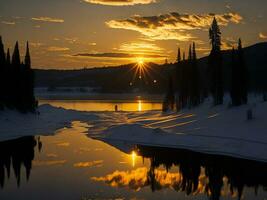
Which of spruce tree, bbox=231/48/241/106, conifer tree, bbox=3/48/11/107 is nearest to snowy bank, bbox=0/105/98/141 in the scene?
conifer tree, bbox=3/48/11/107

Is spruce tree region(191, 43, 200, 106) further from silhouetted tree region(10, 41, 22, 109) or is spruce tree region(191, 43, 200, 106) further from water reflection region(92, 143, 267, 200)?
water reflection region(92, 143, 267, 200)

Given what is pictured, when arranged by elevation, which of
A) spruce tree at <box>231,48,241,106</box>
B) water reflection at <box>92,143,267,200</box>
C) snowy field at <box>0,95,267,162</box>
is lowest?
water reflection at <box>92,143,267,200</box>

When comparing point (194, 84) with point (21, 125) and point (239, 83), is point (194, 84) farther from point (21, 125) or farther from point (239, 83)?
point (21, 125)

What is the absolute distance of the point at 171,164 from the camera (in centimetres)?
3256

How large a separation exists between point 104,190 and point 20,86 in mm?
52012

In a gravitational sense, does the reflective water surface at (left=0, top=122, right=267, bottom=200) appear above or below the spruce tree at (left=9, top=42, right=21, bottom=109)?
below

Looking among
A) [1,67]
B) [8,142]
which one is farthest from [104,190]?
[1,67]

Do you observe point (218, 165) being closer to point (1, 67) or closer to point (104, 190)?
point (104, 190)

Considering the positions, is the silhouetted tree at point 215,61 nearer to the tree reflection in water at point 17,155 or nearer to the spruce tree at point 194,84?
the spruce tree at point 194,84

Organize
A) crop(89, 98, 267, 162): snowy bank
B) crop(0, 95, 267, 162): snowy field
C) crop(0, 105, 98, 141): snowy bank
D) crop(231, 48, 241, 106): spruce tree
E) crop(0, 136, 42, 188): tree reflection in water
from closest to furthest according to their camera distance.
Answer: crop(0, 136, 42, 188): tree reflection in water, crop(89, 98, 267, 162): snowy bank, crop(0, 95, 267, 162): snowy field, crop(0, 105, 98, 141): snowy bank, crop(231, 48, 241, 106): spruce tree

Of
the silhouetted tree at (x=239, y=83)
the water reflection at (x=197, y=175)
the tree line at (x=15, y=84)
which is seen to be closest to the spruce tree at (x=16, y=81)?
the tree line at (x=15, y=84)

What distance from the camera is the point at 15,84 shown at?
7062 cm

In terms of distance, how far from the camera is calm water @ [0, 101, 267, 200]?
75.3ft

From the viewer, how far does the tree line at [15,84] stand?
67.3 m
